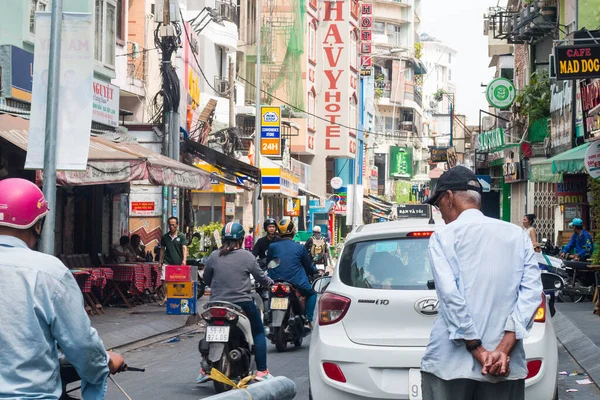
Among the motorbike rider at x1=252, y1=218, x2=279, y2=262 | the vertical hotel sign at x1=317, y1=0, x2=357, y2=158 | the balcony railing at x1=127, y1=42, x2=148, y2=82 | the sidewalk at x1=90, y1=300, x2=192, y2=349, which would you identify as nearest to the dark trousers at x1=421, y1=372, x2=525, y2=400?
the sidewalk at x1=90, y1=300, x2=192, y2=349

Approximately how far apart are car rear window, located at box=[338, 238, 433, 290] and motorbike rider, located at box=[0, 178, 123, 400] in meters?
4.15

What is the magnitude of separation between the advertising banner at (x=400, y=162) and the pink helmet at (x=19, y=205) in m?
98.9

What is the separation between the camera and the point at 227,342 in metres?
10.4

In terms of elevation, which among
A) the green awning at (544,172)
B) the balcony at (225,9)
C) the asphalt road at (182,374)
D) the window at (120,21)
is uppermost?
the balcony at (225,9)

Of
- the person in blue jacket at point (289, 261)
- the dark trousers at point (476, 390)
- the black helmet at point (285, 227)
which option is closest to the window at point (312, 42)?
the black helmet at point (285, 227)

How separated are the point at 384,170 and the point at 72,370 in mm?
98098

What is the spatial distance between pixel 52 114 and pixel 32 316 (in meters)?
9.28

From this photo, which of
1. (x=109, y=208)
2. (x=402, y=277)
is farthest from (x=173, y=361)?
(x=109, y=208)

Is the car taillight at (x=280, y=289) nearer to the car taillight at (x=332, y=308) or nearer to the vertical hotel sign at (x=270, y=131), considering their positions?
the car taillight at (x=332, y=308)

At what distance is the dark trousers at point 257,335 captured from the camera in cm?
1066

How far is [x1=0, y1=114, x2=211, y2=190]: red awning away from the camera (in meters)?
16.4

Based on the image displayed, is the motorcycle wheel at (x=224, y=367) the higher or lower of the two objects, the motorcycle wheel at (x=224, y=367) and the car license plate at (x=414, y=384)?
the lower

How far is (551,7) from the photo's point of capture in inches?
1414

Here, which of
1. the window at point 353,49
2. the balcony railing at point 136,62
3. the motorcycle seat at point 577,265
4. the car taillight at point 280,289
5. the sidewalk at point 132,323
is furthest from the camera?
the window at point 353,49
